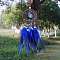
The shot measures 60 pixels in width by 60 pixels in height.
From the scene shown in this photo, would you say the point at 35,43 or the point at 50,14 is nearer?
the point at 35,43

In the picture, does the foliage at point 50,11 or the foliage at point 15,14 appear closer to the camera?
the foliage at point 15,14

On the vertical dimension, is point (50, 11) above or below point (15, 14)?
above

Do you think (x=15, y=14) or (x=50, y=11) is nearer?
(x=50, y=11)

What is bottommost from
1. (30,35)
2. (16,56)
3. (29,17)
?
(16,56)

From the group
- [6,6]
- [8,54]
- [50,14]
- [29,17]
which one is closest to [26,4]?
[6,6]

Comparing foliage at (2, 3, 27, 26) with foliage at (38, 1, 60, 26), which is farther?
foliage at (38, 1, 60, 26)

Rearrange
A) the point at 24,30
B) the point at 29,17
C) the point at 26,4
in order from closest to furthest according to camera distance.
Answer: the point at 24,30 → the point at 29,17 → the point at 26,4

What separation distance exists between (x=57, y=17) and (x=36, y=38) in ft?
55.4

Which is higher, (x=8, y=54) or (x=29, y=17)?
(x=29, y=17)

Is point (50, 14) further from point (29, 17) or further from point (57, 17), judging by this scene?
point (29, 17)

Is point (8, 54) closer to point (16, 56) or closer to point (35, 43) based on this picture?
point (16, 56)

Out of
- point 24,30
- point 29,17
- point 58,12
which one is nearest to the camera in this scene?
point 24,30

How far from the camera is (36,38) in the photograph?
360 inches

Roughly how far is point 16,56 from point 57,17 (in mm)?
18330
